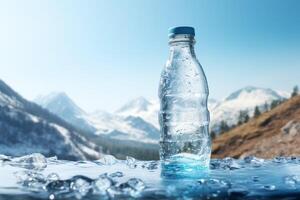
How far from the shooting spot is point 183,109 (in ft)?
18.4

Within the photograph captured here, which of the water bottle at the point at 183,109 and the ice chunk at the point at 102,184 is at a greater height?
the water bottle at the point at 183,109

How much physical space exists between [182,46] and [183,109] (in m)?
0.77

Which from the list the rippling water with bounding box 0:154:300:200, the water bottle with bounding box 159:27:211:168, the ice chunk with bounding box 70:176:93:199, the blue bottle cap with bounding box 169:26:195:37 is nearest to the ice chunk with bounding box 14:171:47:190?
the rippling water with bounding box 0:154:300:200

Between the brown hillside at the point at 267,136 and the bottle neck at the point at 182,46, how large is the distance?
43.7 metres

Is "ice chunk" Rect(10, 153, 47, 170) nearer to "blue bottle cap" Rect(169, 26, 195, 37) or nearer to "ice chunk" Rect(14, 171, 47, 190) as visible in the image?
"ice chunk" Rect(14, 171, 47, 190)

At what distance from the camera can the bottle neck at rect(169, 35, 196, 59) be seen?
507cm

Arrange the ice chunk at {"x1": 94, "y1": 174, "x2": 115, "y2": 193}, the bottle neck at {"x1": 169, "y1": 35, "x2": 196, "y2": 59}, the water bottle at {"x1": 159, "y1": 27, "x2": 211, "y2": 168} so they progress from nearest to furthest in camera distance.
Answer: the ice chunk at {"x1": 94, "y1": 174, "x2": 115, "y2": 193}
the bottle neck at {"x1": 169, "y1": 35, "x2": 196, "y2": 59}
the water bottle at {"x1": 159, "y1": 27, "x2": 211, "y2": 168}

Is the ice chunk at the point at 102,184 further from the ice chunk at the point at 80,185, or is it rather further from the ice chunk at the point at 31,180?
the ice chunk at the point at 31,180

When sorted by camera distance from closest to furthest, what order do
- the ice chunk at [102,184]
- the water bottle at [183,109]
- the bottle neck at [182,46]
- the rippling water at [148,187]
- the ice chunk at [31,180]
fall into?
the rippling water at [148,187], the ice chunk at [102,184], the ice chunk at [31,180], the bottle neck at [182,46], the water bottle at [183,109]

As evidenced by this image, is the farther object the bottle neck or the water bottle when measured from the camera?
the water bottle

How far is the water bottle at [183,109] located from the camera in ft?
17.6

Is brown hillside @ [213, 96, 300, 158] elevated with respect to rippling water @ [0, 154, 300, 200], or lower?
elevated

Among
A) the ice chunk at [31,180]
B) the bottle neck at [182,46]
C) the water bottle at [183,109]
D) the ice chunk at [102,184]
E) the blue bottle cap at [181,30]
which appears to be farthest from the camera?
the water bottle at [183,109]

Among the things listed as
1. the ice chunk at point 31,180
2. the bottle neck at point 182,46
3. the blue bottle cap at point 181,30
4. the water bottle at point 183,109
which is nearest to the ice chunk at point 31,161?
the ice chunk at point 31,180
